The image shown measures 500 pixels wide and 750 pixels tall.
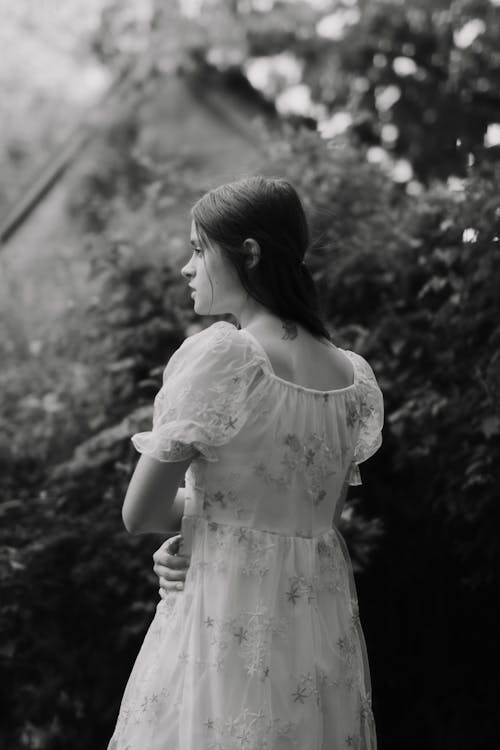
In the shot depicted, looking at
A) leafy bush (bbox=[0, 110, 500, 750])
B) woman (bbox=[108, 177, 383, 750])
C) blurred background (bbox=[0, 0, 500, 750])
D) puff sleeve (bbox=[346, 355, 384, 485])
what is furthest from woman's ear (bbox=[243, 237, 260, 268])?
leafy bush (bbox=[0, 110, 500, 750])

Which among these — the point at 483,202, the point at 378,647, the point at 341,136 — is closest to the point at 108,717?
the point at 378,647

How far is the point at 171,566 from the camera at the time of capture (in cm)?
204

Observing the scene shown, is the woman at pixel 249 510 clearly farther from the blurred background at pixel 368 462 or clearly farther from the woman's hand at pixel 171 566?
the blurred background at pixel 368 462

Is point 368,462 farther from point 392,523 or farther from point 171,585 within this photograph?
point 171,585

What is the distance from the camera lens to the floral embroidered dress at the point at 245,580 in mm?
1884

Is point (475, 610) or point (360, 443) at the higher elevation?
point (360, 443)

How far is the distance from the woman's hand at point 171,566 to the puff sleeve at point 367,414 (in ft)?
1.72

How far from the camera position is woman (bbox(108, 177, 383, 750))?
1.89 meters

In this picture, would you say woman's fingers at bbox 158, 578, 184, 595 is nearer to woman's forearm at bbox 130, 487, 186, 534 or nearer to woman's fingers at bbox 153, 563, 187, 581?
woman's fingers at bbox 153, 563, 187, 581

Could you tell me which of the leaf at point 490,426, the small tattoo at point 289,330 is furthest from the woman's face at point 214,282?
the leaf at point 490,426

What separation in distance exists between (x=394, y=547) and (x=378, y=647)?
1.33 feet

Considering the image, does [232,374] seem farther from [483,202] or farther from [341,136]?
[341,136]

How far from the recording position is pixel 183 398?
74.1 inches

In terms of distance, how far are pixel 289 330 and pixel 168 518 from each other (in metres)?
0.49
